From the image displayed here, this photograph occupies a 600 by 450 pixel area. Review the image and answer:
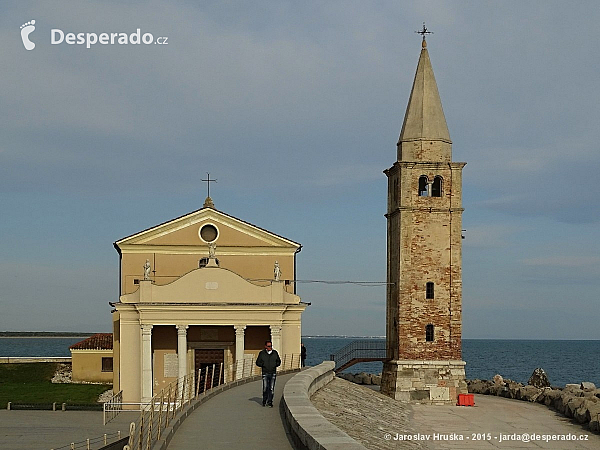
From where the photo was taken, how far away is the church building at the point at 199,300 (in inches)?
1346

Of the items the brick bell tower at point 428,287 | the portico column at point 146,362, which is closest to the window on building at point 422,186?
the brick bell tower at point 428,287

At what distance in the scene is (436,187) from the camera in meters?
38.3

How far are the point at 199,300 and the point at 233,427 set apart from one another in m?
20.4

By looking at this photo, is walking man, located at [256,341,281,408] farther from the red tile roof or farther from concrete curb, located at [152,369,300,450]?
the red tile roof

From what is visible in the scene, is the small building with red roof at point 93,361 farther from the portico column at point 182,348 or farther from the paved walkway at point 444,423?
the paved walkway at point 444,423

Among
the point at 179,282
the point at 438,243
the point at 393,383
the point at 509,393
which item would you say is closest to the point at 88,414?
the point at 179,282

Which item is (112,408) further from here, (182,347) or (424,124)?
(424,124)

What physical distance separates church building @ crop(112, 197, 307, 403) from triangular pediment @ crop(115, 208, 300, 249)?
42 mm

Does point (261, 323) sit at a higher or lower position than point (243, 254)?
lower

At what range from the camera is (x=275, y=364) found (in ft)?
56.8

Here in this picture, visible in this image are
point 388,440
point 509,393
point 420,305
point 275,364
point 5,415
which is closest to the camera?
point 275,364

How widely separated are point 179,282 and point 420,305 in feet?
33.2

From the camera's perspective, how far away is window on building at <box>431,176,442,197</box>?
38.0m

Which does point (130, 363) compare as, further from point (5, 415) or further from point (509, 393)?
point (509, 393)
